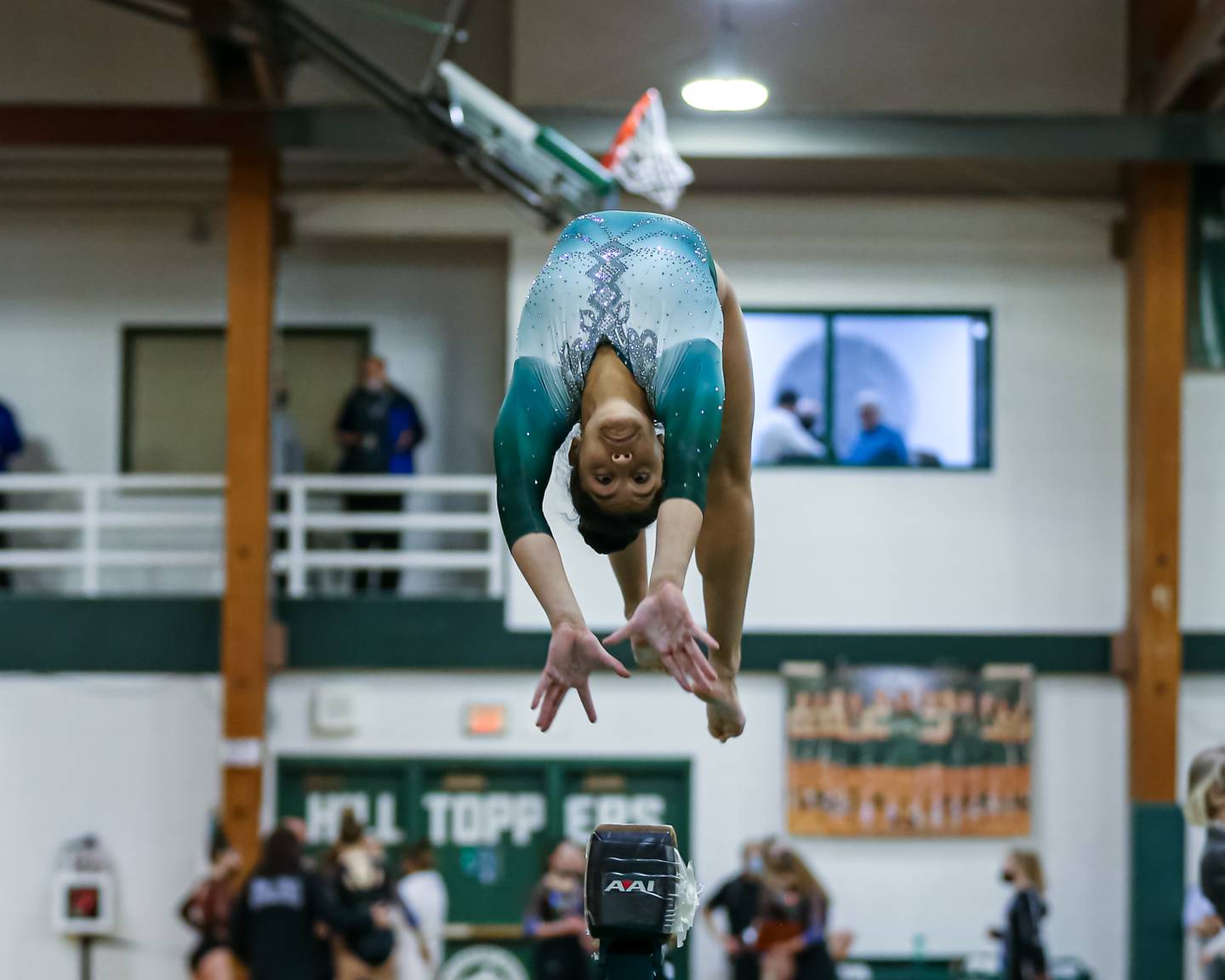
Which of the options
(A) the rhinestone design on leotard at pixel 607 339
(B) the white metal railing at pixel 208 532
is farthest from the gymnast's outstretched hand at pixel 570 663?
(B) the white metal railing at pixel 208 532

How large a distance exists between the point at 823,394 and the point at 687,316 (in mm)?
7544

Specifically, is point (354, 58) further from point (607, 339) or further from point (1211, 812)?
point (1211, 812)

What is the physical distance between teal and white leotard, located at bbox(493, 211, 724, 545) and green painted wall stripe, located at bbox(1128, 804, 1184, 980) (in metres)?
8.10

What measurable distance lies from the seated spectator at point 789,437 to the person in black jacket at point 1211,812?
6.15 m

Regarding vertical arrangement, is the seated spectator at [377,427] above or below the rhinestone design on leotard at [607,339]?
above

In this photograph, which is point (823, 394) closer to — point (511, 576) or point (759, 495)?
point (759, 495)

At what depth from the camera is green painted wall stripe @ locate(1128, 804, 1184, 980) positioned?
10.7 meters

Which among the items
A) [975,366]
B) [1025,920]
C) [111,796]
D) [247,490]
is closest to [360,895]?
[247,490]

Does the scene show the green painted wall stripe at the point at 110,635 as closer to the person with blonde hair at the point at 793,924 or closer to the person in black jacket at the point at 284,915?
the person in black jacket at the point at 284,915

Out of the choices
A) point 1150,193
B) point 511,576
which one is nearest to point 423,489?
point 511,576

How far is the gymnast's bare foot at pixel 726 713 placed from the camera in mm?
4355

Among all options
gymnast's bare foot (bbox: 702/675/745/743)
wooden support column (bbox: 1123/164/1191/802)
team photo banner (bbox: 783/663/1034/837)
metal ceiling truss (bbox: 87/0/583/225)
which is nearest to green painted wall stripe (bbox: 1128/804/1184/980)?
wooden support column (bbox: 1123/164/1191/802)


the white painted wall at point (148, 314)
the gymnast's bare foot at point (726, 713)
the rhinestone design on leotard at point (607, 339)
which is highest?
the white painted wall at point (148, 314)

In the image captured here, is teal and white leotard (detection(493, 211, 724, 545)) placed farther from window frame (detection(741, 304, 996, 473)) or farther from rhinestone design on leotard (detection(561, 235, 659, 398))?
window frame (detection(741, 304, 996, 473))
